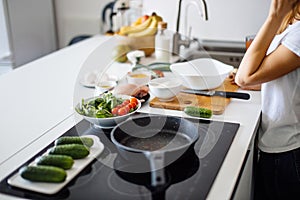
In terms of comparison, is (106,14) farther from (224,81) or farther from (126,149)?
(126,149)

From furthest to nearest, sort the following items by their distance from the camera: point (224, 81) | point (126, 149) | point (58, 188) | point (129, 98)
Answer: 1. point (224, 81)
2. point (129, 98)
3. point (126, 149)
4. point (58, 188)

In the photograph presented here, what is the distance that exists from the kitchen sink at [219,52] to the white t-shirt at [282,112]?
73 cm

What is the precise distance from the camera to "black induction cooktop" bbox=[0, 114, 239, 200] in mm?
959

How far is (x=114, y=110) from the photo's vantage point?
4.34ft

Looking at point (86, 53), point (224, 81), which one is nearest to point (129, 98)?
point (224, 81)

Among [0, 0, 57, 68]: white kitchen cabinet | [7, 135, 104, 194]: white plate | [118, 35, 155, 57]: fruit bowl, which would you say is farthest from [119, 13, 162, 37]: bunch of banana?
[7, 135, 104, 194]: white plate

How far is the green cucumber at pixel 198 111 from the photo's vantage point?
138cm

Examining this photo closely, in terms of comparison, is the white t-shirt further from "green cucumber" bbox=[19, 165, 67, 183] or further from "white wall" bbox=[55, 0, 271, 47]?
"white wall" bbox=[55, 0, 271, 47]

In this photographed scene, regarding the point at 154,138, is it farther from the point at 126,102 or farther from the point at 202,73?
the point at 202,73

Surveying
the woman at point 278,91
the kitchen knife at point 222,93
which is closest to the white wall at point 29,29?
the kitchen knife at point 222,93

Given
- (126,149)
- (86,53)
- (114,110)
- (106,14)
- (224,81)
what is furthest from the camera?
(106,14)

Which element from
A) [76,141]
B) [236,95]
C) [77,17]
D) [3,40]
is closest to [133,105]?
[76,141]

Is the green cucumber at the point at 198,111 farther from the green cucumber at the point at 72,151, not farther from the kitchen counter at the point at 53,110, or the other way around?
the green cucumber at the point at 72,151

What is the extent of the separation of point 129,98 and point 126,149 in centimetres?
38
